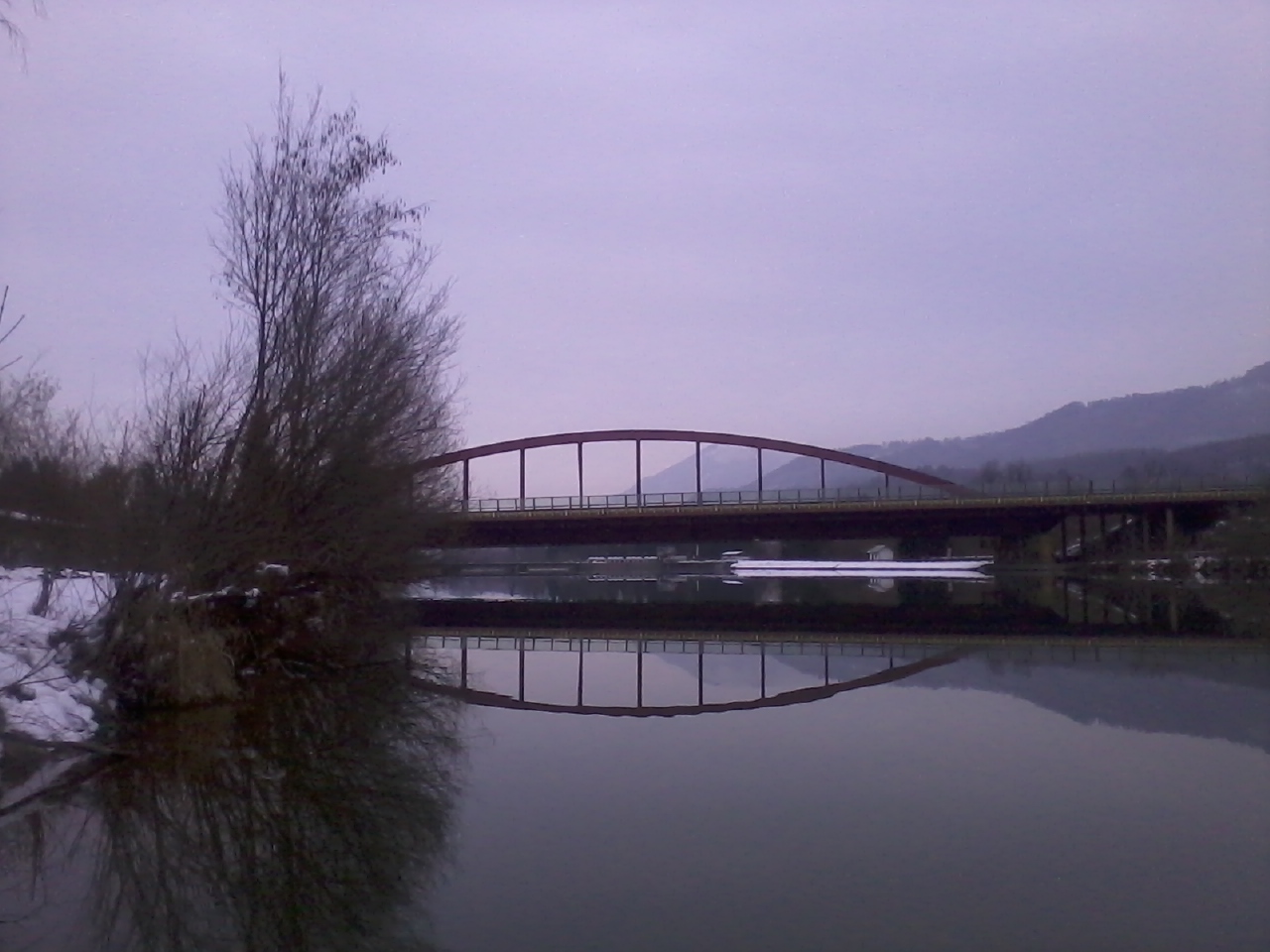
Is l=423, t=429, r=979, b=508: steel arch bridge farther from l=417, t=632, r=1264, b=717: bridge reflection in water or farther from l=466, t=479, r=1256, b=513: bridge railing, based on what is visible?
l=417, t=632, r=1264, b=717: bridge reflection in water

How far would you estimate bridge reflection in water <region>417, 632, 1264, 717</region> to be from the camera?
16.5 metres

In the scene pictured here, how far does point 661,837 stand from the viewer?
8430 millimetres

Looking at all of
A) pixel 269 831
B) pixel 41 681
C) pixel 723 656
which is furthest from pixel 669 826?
pixel 723 656

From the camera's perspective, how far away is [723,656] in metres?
23.1

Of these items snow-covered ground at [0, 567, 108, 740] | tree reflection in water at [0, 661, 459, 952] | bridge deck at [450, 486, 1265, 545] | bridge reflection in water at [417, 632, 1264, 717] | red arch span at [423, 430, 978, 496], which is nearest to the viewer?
tree reflection in water at [0, 661, 459, 952]

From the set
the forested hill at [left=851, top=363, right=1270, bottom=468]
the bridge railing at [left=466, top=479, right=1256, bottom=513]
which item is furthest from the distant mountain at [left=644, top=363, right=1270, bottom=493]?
the bridge railing at [left=466, top=479, right=1256, bottom=513]

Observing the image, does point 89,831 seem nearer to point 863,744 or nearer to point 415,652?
point 863,744

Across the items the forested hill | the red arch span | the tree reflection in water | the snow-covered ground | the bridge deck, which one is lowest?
the tree reflection in water

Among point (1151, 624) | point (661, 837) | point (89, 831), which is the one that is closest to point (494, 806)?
point (661, 837)

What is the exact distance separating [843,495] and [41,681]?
161ft

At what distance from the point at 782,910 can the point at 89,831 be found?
17.7 ft

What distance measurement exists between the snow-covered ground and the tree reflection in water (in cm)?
65

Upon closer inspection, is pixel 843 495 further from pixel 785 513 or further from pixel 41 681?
Result: pixel 41 681

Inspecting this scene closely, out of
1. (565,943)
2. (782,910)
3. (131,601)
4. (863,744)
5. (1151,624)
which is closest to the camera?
(565,943)
